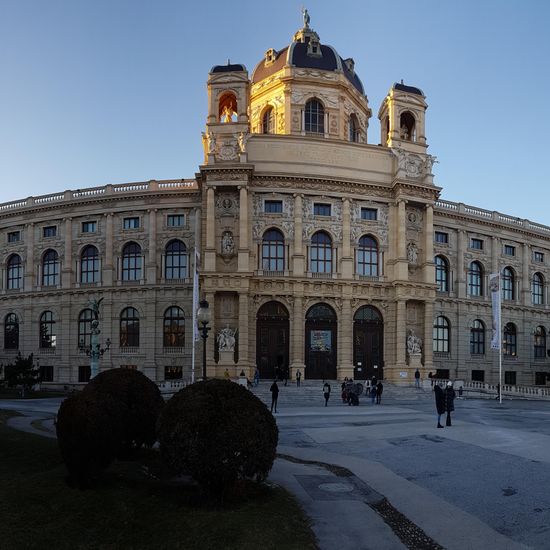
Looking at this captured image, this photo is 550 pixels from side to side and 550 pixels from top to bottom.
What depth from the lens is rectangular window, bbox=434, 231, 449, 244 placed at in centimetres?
6106

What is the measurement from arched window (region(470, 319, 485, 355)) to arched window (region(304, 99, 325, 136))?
1046 inches

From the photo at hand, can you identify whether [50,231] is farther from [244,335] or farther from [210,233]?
[244,335]

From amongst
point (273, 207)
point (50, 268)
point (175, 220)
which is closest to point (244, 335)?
point (273, 207)

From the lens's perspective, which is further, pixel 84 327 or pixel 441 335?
pixel 441 335

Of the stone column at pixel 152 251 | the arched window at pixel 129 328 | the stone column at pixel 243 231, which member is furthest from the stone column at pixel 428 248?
the arched window at pixel 129 328

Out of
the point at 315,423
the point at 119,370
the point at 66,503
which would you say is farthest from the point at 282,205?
the point at 66,503

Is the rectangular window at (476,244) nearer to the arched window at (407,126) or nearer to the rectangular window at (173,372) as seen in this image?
the arched window at (407,126)

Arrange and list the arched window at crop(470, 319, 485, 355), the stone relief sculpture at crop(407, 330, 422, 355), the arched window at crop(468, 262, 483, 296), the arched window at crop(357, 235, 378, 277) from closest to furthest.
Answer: the stone relief sculpture at crop(407, 330, 422, 355) → the arched window at crop(357, 235, 378, 277) → the arched window at crop(470, 319, 485, 355) → the arched window at crop(468, 262, 483, 296)

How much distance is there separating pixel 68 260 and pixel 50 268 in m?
3.38

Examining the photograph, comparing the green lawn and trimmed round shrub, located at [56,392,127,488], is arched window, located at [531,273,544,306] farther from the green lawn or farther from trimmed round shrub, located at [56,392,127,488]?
trimmed round shrub, located at [56,392,127,488]

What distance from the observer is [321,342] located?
52.8 metres

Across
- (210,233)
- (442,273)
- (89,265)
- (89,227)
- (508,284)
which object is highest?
(89,227)

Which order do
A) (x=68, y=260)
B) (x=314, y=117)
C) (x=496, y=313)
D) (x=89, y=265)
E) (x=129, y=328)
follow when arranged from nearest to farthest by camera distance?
1. (x=496, y=313)
2. (x=129, y=328)
3. (x=68, y=260)
4. (x=89, y=265)
5. (x=314, y=117)

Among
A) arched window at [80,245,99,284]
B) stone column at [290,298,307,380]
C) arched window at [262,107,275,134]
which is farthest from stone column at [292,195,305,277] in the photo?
arched window at [80,245,99,284]
